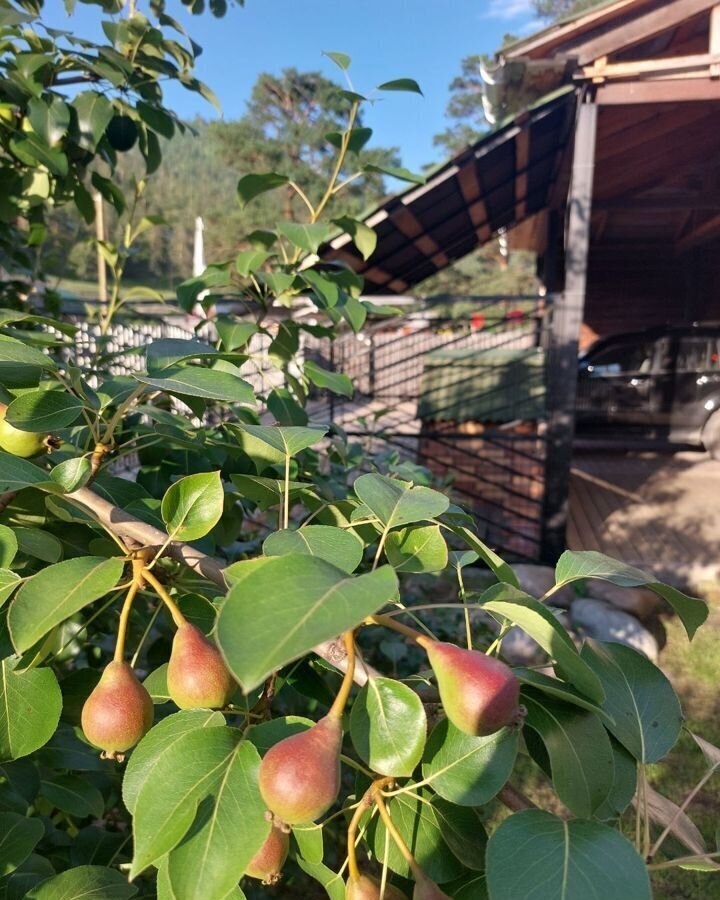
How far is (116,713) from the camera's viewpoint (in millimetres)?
579

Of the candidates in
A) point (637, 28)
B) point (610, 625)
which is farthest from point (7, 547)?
point (637, 28)

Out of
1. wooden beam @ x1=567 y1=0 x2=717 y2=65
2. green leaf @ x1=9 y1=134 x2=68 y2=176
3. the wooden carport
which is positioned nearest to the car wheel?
the wooden carport

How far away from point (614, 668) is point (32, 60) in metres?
2.11

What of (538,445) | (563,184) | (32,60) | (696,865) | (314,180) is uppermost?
(314,180)

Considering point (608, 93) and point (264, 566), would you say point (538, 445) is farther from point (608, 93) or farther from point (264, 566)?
point (264, 566)

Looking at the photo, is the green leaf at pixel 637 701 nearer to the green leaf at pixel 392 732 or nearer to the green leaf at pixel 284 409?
the green leaf at pixel 392 732

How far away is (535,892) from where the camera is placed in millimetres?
458

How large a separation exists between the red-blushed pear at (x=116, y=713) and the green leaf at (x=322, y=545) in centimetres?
18

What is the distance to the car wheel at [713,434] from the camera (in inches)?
332

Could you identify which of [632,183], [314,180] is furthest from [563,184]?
[314,180]

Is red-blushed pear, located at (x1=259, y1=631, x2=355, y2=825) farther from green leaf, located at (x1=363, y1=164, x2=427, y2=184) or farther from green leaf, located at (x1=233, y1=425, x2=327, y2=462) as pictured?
green leaf, located at (x1=363, y1=164, x2=427, y2=184)

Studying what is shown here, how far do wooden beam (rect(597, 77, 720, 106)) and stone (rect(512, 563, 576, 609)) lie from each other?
3.46m

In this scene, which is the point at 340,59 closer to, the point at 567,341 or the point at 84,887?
the point at 84,887

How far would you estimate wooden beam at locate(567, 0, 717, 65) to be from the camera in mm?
4133
